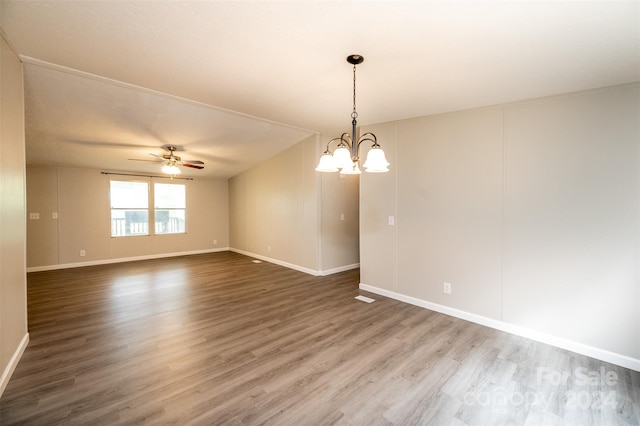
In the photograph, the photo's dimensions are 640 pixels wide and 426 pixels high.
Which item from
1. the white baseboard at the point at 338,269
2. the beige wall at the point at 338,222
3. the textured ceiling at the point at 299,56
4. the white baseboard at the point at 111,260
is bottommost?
the white baseboard at the point at 338,269

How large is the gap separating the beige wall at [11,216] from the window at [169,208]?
183 inches

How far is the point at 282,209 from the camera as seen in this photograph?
6176 mm

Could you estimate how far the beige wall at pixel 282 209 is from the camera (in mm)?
5461

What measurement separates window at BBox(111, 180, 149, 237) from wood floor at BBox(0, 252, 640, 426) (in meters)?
2.89

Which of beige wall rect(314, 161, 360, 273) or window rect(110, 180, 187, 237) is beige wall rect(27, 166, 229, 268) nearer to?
window rect(110, 180, 187, 237)

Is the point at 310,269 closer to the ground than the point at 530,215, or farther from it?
closer to the ground

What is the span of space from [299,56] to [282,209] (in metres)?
4.11

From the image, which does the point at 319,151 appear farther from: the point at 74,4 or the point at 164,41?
the point at 74,4

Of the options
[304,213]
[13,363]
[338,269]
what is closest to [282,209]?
[304,213]

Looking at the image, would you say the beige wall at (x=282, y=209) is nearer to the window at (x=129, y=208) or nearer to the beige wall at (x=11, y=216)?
the window at (x=129, y=208)

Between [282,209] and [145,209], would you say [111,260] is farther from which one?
[282,209]

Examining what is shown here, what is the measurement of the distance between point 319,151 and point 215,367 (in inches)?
154

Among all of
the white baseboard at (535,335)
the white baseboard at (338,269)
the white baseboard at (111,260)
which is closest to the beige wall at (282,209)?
the white baseboard at (338,269)

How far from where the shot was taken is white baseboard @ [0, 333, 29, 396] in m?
2.08
